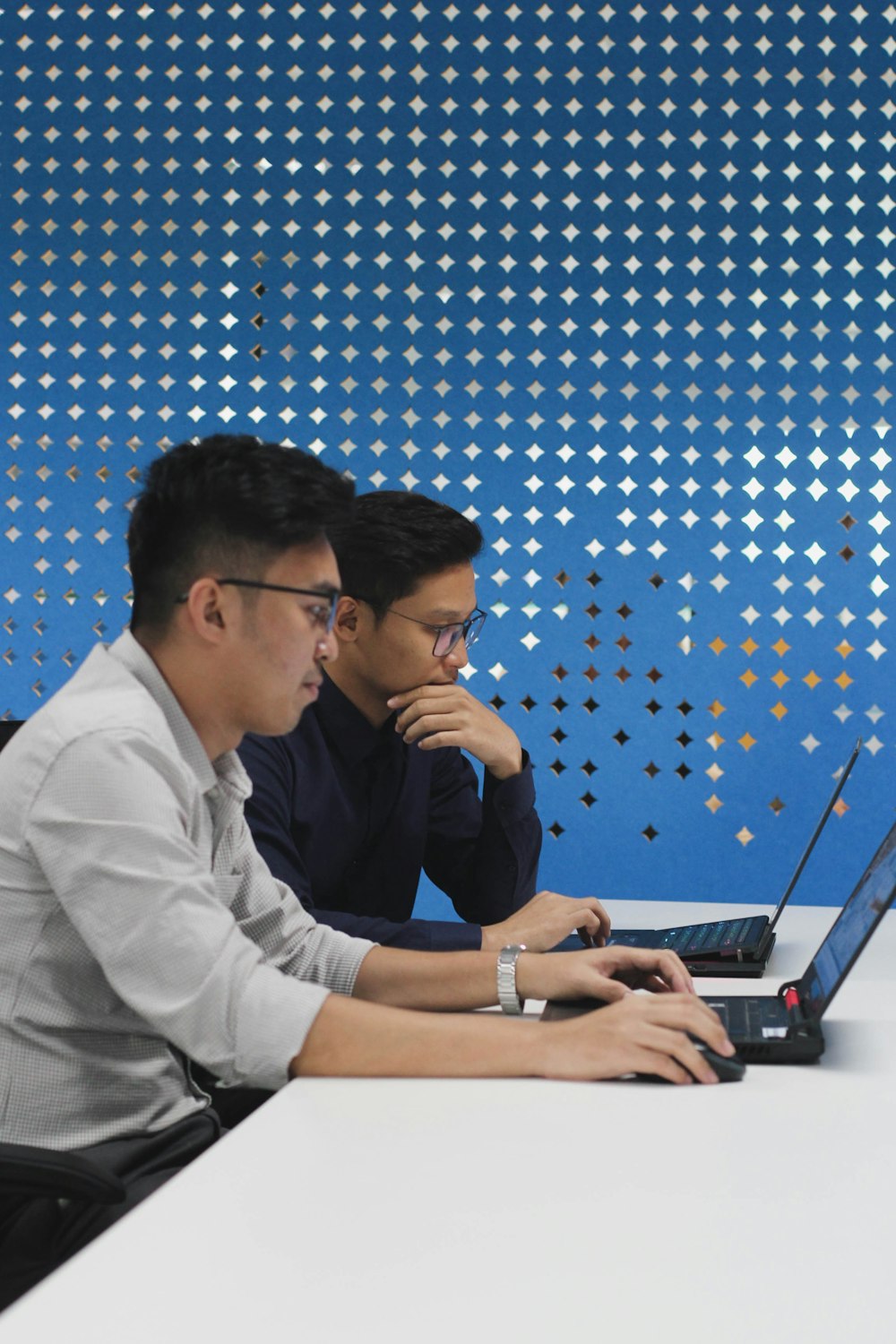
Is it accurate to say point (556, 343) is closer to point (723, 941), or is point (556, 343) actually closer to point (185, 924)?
point (723, 941)

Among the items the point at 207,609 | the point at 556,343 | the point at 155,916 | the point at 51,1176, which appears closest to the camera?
the point at 51,1176

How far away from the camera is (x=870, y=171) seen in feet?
9.64

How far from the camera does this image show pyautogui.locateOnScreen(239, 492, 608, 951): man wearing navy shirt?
6.54 feet

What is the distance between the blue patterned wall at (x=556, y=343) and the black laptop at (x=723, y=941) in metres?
0.80

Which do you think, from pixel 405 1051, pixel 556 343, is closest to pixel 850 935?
pixel 405 1051

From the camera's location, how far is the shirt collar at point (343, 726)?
205cm

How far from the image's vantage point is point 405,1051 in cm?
119

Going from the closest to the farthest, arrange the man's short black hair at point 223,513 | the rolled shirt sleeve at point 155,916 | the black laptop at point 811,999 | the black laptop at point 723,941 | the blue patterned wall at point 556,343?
the rolled shirt sleeve at point 155,916
the black laptop at point 811,999
the man's short black hair at point 223,513
the black laptop at point 723,941
the blue patterned wall at point 556,343

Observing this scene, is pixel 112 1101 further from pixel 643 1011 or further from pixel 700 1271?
pixel 700 1271

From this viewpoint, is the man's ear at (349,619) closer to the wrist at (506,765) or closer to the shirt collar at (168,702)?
the wrist at (506,765)

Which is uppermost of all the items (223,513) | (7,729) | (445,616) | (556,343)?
(556,343)

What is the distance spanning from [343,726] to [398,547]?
29 centimetres

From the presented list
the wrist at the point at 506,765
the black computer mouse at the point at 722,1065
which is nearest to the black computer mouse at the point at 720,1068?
the black computer mouse at the point at 722,1065

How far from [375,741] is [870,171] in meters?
1.81
